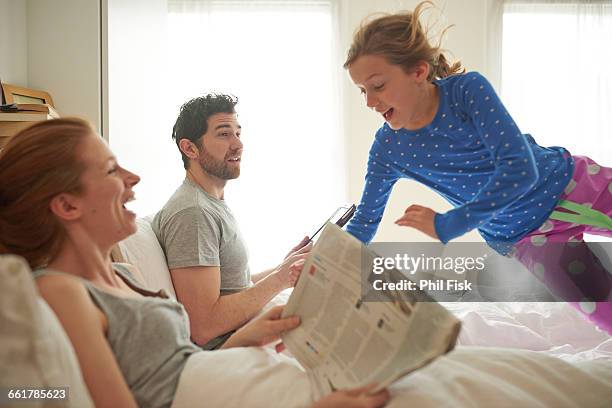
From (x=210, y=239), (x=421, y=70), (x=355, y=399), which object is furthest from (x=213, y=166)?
(x=355, y=399)

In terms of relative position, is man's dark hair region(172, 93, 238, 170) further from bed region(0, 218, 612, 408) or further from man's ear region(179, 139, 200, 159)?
bed region(0, 218, 612, 408)

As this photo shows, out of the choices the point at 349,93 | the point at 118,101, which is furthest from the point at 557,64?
the point at 118,101

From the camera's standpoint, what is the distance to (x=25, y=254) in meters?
0.96

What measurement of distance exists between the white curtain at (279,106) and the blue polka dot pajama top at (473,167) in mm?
2141

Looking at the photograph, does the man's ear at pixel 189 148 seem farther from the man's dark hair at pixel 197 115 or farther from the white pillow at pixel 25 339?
the white pillow at pixel 25 339

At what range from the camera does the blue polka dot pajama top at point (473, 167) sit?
1.29m

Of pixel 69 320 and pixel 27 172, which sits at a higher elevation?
pixel 27 172

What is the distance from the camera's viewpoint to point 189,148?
6.23 feet

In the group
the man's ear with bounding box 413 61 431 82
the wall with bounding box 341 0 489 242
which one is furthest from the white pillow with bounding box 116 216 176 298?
the wall with bounding box 341 0 489 242

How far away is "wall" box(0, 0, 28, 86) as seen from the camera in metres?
2.15

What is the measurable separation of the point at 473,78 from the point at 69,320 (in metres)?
1.08

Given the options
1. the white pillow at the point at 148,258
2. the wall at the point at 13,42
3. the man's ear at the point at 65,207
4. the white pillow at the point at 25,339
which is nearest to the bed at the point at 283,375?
the white pillow at the point at 25,339

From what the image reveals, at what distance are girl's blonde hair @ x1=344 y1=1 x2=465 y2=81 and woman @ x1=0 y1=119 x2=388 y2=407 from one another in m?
0.76

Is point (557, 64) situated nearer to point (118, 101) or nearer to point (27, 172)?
point (118, 101)
